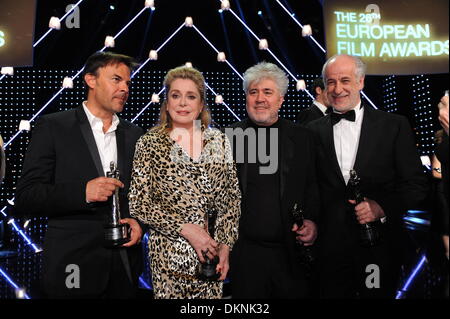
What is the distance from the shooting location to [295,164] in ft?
8.80

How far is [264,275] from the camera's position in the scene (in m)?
2.57

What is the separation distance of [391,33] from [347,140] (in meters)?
0.95

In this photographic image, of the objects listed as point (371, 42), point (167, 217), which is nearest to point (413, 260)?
point (371, 42)

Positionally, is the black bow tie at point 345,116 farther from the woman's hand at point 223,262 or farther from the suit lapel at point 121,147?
the suit lapel at point 121,147

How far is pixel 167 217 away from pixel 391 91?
6871mm

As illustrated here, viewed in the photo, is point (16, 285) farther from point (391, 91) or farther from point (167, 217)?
point (391, 91)

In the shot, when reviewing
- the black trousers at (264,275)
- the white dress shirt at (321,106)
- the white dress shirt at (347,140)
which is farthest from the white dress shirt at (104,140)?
the white dress shirt at (321,106)

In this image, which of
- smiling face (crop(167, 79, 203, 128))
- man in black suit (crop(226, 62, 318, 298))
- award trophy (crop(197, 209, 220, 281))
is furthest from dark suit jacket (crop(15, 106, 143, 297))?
man in black suit (crop(226, 62, 318, 298))

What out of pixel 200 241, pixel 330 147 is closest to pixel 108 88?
pixel 200 241

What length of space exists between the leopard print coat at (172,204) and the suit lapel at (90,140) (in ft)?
1.02

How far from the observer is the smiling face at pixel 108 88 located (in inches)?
108
